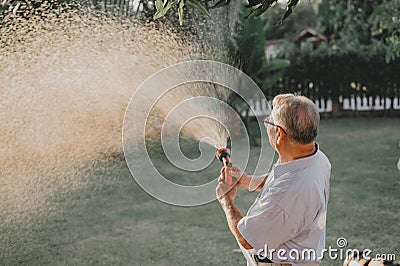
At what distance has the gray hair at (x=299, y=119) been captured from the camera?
2.32 metres

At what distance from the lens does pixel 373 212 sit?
5.75m

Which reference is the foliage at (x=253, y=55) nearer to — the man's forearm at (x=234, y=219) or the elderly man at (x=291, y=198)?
the man's forearm at (x=234, y=219)

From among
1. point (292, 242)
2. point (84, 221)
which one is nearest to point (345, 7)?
point (84, 221)

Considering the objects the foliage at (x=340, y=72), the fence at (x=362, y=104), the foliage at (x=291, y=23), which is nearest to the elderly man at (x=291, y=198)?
the fence at (x=362, y=104)

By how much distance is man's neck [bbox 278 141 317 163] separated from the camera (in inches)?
93.3

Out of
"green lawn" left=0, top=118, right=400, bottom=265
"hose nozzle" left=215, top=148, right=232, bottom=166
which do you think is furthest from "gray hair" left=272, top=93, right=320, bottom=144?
"green lawn" left=0, top=118, right=400, bottom=265

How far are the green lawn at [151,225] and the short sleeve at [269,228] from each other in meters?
2.24

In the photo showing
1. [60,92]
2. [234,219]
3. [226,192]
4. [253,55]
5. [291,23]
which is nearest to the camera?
[234,219]

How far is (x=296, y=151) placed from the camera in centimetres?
238

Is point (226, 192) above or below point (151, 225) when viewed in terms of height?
above

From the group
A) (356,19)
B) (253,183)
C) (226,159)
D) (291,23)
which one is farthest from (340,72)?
(291,23)

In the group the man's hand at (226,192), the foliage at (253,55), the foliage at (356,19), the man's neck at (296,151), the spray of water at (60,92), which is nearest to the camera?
the man's neck at (296,151)

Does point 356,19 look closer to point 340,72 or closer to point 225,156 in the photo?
point 340,72

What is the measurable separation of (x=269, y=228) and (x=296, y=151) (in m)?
0.35
